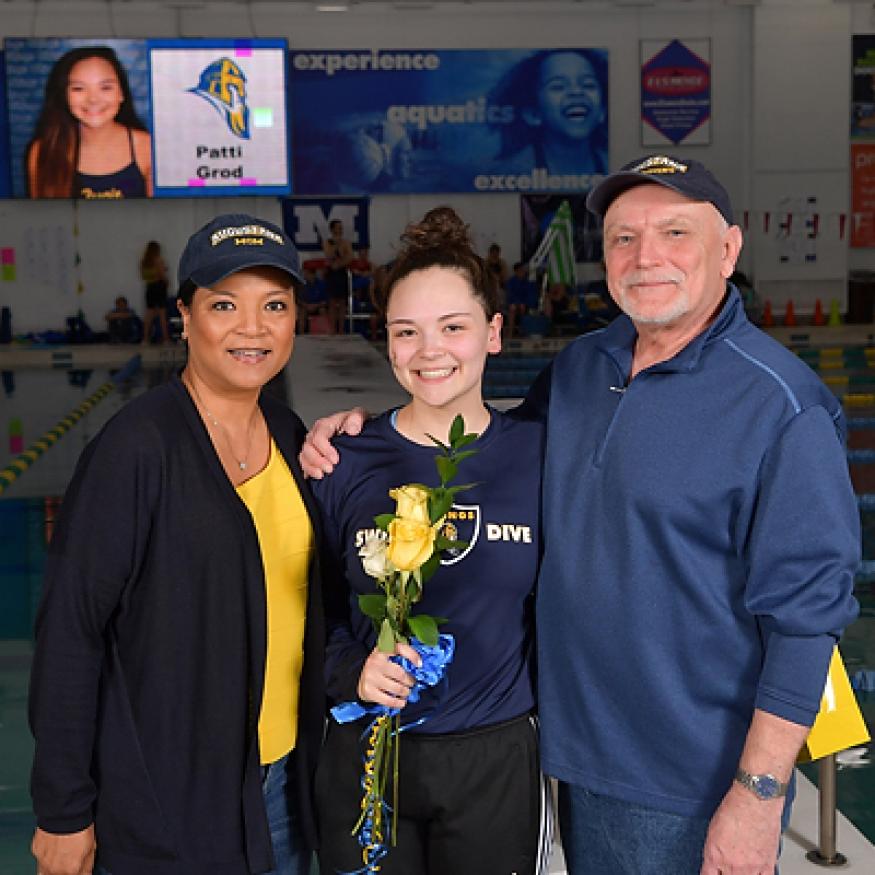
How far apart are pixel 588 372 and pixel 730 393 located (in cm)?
38

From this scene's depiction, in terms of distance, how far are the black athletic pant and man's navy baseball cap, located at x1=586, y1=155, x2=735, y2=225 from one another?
39.6 inches

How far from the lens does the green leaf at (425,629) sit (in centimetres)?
202

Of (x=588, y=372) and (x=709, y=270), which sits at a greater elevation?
(x=709, y=270)

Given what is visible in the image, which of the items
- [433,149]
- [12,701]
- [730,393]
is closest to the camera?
[730,393]

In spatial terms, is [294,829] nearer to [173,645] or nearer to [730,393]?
[173,645]

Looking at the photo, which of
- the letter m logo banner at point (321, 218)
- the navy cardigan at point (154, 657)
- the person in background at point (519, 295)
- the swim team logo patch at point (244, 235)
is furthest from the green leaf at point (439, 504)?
the letter m logo banner at point (321, 218)

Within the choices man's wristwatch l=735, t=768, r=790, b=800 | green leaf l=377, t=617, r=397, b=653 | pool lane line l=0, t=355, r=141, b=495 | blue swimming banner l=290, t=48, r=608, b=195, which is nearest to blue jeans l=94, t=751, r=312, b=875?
green leaf l=377, t=617, r=397, b=653

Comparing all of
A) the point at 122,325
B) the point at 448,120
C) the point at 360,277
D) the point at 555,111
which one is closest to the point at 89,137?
the point at 122,325

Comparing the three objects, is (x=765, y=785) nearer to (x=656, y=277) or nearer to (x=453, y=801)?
(x=453, y=801)

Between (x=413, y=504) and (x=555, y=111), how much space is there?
18.3 m

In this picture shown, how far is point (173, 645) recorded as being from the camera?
223 cm

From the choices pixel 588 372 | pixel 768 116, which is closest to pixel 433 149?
pixel 768 116

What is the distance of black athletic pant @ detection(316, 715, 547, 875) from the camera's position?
231 cm

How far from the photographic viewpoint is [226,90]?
59.8 ft
